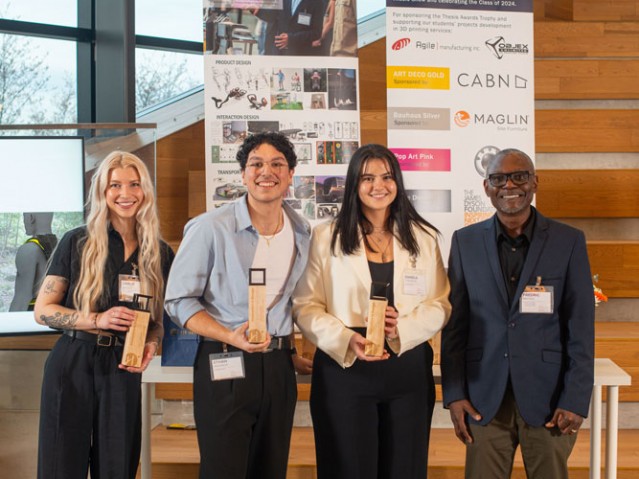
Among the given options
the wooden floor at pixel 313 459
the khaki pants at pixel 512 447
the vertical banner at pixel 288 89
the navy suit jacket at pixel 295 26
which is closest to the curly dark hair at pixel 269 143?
the khaki pants at pixel 512 447

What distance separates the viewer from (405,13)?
433 cm

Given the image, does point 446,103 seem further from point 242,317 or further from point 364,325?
point 242,317

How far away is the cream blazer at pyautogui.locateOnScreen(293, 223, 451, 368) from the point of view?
2.39m

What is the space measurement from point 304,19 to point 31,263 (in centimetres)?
185

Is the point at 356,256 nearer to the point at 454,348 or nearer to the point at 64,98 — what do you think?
the point at 454,348

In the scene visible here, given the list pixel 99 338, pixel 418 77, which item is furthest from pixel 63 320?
pixel 418 77

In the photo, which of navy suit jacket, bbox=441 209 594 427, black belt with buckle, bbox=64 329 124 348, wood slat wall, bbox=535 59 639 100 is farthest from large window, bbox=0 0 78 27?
navy suit jacket, bbox=441 209 594 427

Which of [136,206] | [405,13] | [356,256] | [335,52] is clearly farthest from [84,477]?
[405,13]

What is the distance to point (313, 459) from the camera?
11.8 ft

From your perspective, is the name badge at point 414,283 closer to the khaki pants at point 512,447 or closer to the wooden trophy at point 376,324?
the wooden trophy at point 376,324

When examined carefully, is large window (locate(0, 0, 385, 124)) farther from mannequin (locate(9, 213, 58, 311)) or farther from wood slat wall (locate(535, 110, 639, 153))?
wood slat wall (locate(535, 110, 639, 153))

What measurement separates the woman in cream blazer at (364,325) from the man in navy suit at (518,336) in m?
0.11

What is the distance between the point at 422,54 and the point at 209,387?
2.56 metres

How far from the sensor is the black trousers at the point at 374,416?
7.89 feet
